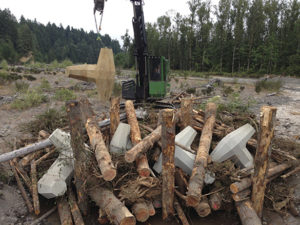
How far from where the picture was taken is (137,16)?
8461 millimetres

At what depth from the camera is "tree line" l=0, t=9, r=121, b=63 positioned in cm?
5457

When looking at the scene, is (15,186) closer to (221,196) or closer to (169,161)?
(169,161)

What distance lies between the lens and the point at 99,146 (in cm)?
408

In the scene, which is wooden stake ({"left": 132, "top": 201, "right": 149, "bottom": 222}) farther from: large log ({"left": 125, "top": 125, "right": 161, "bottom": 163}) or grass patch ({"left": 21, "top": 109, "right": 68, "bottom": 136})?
grass patch ({"left": 21, "top": 109, "right": 68, "bottom": 136})

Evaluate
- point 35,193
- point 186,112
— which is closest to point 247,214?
point 186,112

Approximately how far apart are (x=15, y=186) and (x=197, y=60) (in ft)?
137

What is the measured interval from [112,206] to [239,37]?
39.3 meters

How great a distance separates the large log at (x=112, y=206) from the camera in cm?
334

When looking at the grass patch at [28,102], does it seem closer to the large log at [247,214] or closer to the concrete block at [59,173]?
the concrete block at [59,173]

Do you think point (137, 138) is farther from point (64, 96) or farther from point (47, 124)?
point (64, 96)

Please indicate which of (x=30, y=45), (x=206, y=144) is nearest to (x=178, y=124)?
(x=206, y=144)

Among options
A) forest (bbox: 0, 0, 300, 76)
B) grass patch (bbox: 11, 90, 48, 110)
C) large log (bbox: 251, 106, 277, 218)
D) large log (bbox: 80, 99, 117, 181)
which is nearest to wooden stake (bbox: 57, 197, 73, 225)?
large log (bbox: 80, 99, 117, 181)

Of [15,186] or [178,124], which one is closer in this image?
[15,186]

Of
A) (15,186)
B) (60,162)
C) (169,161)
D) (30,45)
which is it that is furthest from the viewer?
(30,45)
